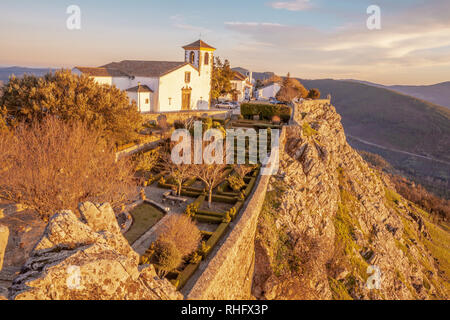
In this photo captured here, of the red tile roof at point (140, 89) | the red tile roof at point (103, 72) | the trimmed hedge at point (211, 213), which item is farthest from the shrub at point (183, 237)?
the red tile roof at point (103, 72)

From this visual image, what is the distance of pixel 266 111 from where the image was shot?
48344 mm

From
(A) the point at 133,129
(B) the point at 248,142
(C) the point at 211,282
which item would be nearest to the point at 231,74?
(B) the point at 248,142

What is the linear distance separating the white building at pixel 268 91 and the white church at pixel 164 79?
32.9 metres

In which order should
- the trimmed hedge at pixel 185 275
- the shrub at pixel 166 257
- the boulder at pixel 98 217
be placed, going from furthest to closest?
the shrub at pixel 166 257 → the trimmed hedge at pixel 185 275 → the boulder at pixel 98 217

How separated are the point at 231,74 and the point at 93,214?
67529 mm

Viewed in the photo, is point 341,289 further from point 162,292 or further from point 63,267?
point 63,267

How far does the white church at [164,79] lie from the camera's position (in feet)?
155

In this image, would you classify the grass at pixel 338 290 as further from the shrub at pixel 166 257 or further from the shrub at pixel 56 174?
the shrub at pixel 56 174

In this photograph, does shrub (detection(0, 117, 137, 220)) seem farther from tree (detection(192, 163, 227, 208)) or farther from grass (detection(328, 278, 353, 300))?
grass (detection(328, 278, 353, 300))

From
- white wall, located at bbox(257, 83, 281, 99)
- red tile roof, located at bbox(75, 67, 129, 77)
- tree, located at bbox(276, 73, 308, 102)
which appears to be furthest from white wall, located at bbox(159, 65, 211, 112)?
white wall, located at bbox(257, 83, 281, 99)

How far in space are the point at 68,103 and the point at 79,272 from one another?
75.1 ft

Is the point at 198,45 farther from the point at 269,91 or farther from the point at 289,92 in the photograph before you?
the point at 269,91

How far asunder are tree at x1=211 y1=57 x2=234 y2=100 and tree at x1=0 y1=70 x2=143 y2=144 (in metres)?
40.4
